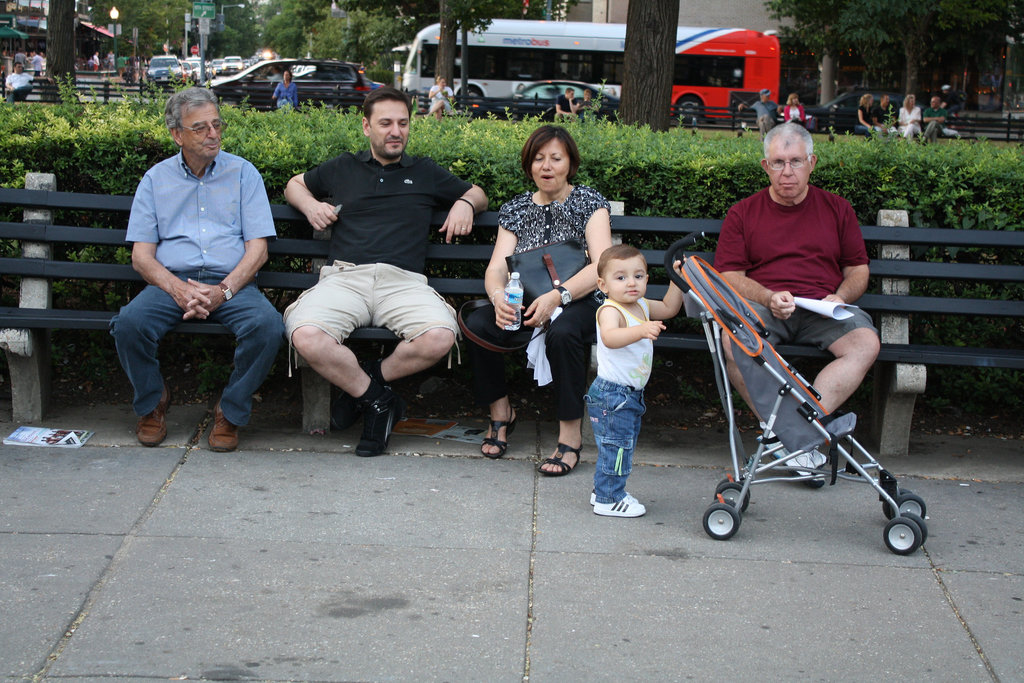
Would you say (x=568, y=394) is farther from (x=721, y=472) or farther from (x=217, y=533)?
(x=217, y=533)

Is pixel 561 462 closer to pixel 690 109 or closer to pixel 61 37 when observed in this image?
pixel 61 37

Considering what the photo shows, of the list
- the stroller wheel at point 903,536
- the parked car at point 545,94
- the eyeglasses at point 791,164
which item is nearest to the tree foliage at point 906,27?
the parked car at point 545,94

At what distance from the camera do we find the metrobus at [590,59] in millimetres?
35156

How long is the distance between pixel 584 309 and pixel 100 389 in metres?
2.80

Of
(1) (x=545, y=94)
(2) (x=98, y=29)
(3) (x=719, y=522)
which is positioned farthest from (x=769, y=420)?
(2) (x=98, y=29)

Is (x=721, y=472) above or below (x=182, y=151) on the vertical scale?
below

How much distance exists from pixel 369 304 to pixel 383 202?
1.87 ft

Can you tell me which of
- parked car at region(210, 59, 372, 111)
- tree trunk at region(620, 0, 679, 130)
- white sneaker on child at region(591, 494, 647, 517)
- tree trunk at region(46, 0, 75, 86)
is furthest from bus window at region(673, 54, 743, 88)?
white sneaker on child at region(591, 494, 647, 517)

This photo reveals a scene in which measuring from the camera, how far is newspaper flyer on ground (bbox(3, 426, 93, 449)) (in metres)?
5.25

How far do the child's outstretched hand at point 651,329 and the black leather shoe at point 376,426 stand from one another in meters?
1.54

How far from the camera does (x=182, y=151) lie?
5.47 metres

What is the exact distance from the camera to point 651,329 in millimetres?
4160

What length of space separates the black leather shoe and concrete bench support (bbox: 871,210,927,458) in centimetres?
243

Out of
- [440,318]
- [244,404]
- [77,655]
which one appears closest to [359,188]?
[440,318]
